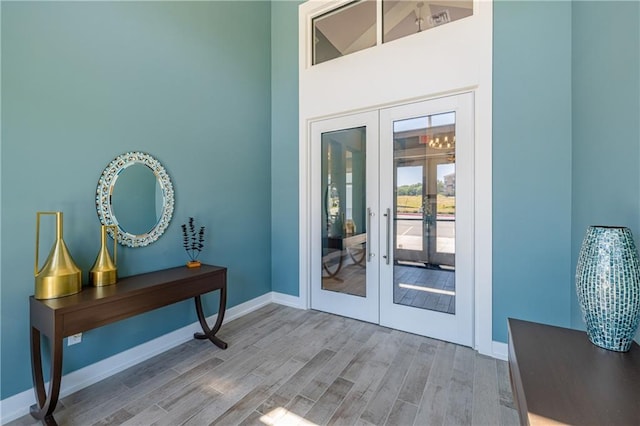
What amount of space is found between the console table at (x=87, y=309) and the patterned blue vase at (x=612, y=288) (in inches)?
100

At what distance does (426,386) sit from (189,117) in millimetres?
3093

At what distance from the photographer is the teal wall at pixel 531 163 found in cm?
218

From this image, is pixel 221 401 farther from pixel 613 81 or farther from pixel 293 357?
pixel 613 81

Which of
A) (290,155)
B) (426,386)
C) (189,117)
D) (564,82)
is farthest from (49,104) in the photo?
(564,82)

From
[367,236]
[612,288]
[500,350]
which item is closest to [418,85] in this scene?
[367,236]

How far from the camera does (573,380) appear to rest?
1.04m

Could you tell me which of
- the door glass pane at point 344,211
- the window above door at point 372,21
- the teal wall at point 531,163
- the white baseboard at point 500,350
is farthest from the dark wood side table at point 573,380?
the window above door at point 372,21

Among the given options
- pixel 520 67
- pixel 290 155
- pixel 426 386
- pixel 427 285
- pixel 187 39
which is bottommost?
pixel 426 386

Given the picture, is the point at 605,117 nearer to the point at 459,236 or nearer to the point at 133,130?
the point at 459,236

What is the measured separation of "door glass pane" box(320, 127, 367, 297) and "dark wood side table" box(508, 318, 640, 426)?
1.94 meters

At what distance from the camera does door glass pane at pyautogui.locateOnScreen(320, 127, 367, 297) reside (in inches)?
126

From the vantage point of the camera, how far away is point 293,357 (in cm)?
245

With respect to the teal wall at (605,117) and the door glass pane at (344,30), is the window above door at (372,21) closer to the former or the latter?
the door glass pane at (344,30)

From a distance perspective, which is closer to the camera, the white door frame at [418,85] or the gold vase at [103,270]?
the gold vase at [103,270]
